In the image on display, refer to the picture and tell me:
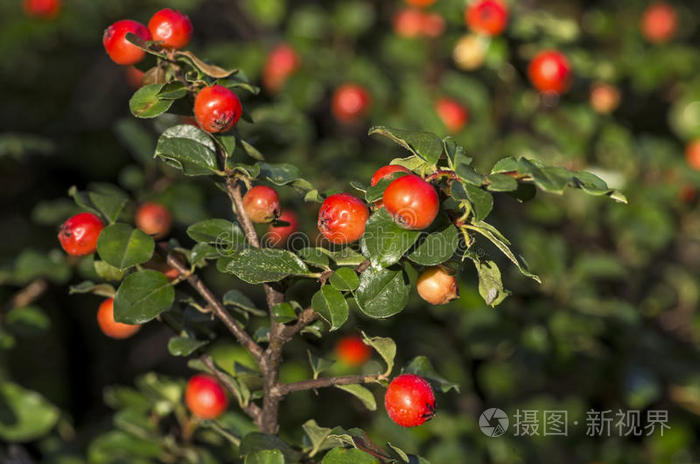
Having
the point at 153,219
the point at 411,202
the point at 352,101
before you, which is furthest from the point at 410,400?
the point at 352,101

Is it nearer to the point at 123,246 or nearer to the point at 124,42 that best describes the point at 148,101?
the point at 124,42

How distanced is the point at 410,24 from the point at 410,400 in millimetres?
1921

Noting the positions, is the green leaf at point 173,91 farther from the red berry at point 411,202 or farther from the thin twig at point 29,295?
the thin twig at point 29,295

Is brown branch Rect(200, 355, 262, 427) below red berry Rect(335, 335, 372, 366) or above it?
above

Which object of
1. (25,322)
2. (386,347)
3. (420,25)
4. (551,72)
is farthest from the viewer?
(420,25)

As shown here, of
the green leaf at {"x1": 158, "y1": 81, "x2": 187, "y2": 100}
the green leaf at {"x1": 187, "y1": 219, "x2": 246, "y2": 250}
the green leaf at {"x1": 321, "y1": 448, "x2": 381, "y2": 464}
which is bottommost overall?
the green leaf at {"x1": 321, "y1": 448, "x2": 381, "y2": 464}

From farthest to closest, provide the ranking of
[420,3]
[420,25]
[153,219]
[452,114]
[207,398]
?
[420,25], [420,3], [452,114], [153,219], [207,398]

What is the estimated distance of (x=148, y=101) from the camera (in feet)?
3.36

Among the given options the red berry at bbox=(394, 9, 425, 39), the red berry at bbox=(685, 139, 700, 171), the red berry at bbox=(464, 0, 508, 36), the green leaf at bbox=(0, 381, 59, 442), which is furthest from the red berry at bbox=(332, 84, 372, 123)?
the green leaf at bbox=(0, 381, 59, 442)

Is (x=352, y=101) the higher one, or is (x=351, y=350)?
(x=352, y=101)

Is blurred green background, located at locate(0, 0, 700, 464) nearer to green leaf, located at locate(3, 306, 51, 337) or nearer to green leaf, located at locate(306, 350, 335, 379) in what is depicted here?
green leaf, located at locate(3, 306, 51, 337)

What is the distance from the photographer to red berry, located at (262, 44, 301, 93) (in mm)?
2520

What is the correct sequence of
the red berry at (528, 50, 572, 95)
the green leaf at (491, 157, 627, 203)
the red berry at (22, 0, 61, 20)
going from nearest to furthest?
the green leaf at (491, 157, 627, 203), the red berry at (528, 50, 572, 95), the red berry at (22, 0, 61, 20)

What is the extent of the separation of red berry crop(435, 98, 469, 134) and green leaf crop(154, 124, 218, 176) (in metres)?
1.40
